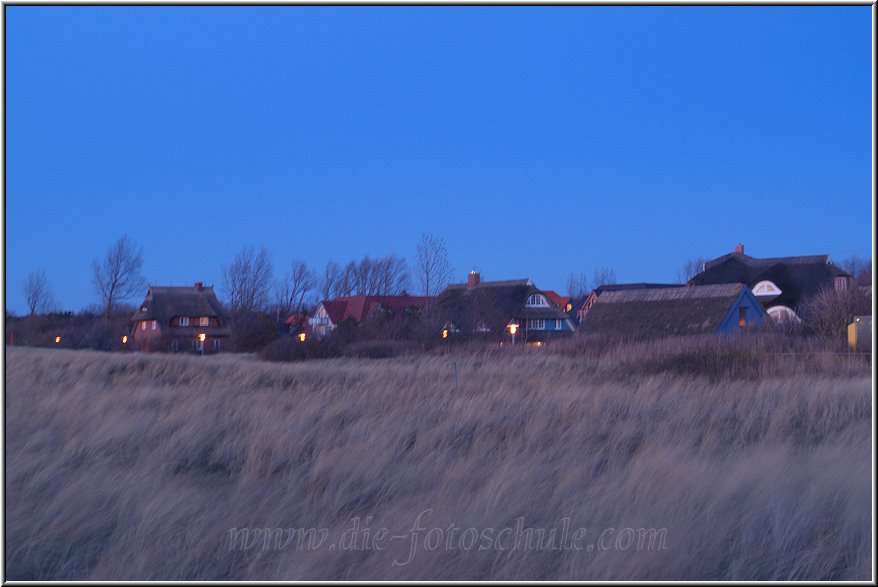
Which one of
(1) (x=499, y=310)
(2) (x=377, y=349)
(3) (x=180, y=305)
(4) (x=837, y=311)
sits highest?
(3) (x=180, y=305)

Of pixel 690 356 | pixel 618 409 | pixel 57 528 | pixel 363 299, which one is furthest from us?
pixel 363 299

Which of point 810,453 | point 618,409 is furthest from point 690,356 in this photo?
point 810,453

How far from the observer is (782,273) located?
41781 mm

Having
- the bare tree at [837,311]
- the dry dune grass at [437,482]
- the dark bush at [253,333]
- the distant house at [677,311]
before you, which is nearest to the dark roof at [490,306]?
the distant house at [677,311]

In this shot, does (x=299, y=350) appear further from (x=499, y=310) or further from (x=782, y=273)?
(x=782, y=273)

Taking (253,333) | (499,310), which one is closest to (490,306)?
(499,310)

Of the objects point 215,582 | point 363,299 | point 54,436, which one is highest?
point 363,299

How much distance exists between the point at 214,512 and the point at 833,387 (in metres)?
9.22

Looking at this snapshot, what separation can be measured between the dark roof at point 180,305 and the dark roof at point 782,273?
1036 inches

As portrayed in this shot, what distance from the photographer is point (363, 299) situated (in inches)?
2080

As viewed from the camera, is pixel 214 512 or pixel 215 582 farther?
pixel 214 512

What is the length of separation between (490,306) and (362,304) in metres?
10.3

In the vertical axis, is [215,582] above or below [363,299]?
below

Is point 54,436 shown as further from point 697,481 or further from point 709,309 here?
point 709,309
